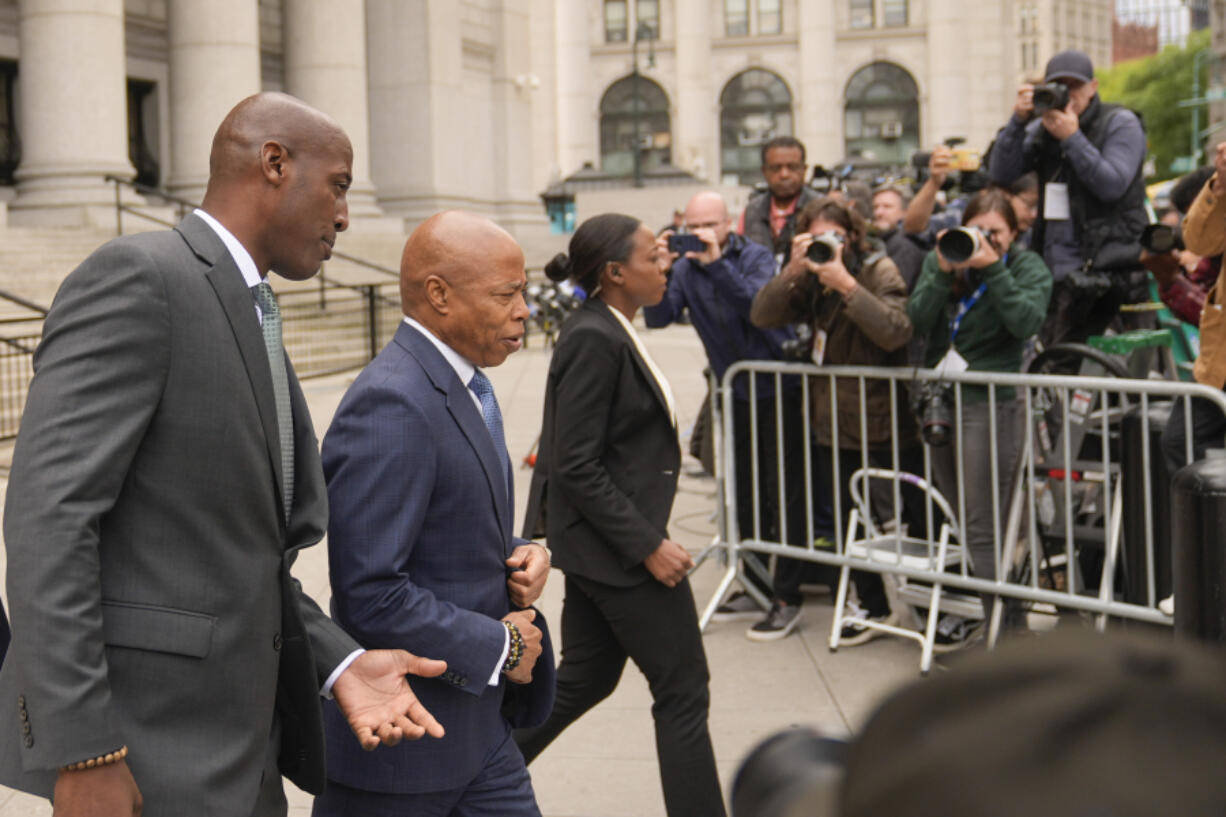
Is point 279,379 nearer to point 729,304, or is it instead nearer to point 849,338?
point 849,338

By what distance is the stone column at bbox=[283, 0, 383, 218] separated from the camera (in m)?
23.1

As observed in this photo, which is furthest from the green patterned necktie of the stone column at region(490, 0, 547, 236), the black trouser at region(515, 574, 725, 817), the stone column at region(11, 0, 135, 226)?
the stone column at region(490, 0, 547, 236)

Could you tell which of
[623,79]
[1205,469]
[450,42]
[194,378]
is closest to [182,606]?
[194,378]

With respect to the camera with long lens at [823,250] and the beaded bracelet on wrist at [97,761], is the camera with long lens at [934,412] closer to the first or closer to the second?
the camera with long lens at [823,250]

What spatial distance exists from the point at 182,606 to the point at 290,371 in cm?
54

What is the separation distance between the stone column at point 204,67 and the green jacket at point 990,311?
1597 cm

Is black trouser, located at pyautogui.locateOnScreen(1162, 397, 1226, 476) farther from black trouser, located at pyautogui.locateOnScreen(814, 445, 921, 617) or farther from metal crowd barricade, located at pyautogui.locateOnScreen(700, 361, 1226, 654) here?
black trouser, located at pyautogui.locateOnScreen(814, 445, 921, 617)

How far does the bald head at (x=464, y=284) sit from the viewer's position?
3188 mm

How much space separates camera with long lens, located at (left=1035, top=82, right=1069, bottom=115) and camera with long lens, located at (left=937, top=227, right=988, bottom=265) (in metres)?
1.07

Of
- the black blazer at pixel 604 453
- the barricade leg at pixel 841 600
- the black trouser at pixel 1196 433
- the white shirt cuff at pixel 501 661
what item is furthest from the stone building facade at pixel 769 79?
the white shirt cuff at pixel 501 661

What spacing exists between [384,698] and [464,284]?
3.16 ft

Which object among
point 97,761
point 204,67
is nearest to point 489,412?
point 97,761

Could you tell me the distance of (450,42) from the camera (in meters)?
26.0

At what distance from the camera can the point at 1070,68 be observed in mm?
7281
